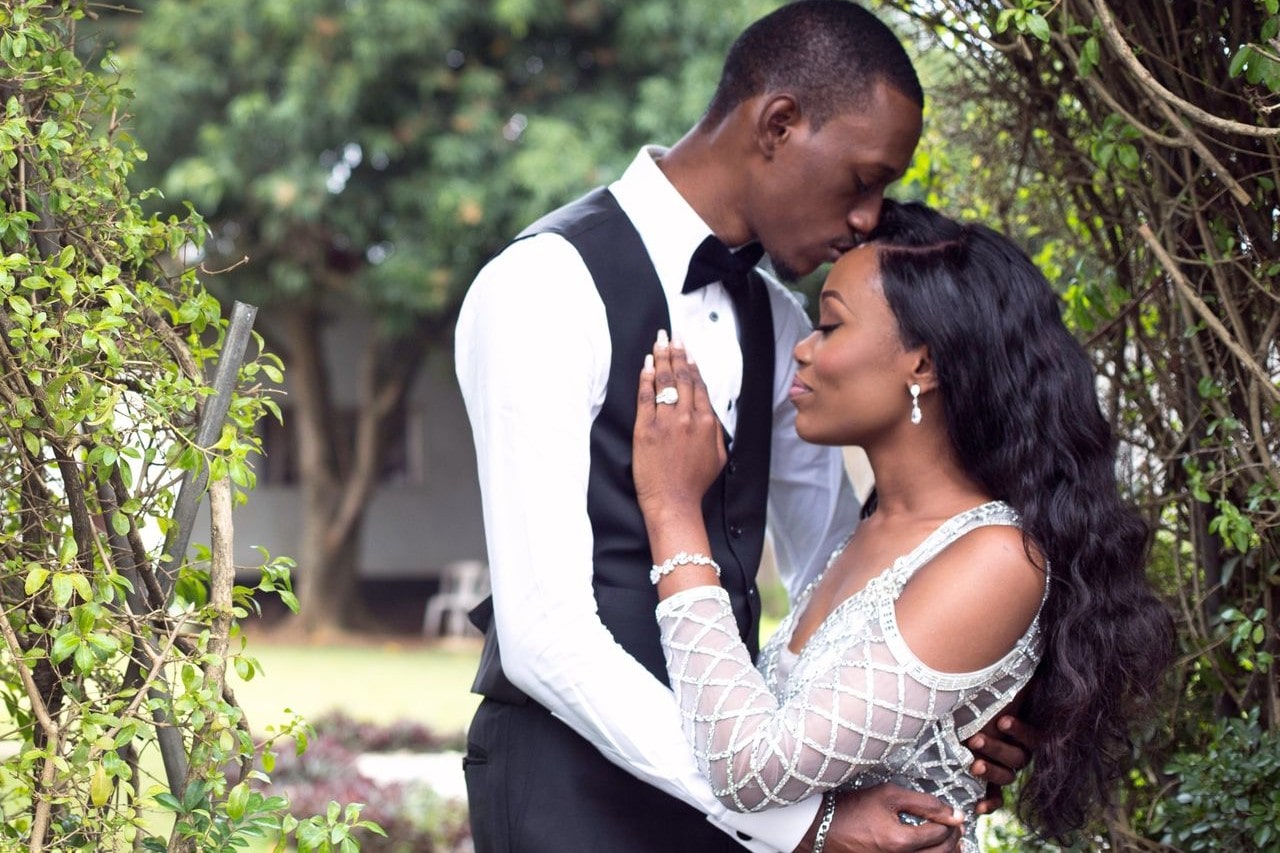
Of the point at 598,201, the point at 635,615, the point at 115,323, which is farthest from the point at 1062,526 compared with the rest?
the point at 115,323

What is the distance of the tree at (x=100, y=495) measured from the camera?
1.83 metres

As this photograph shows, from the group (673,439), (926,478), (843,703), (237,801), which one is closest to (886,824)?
(843,703)

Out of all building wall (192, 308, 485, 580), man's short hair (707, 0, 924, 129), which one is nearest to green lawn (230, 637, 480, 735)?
building wall (192, 308, 485, 580)

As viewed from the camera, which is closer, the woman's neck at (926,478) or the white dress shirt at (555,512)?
the white dress shirt at (555,512)

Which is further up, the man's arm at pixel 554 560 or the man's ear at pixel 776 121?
the man's ear at pixel 776 121

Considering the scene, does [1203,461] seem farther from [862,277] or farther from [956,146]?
[956,146]

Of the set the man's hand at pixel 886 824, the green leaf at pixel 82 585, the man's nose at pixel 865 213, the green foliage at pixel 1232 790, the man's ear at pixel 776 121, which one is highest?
the man's ear at pixel 776 121

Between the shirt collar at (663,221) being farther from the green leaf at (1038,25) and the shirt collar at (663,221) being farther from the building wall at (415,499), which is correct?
the building wall at (415,499)

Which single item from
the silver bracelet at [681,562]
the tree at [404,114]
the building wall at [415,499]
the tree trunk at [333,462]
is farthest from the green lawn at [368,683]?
the silver bracelet at [681,562]

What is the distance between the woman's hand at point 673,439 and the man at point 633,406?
0.04 meters

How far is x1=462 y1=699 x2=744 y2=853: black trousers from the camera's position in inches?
92.5

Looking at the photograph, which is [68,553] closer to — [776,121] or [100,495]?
[100,495]

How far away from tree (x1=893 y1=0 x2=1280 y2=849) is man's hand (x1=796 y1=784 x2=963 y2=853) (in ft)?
2.17

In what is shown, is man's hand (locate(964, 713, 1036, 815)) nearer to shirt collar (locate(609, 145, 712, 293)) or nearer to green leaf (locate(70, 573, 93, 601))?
shirt collar (locate(609, 145, 712, 293))
